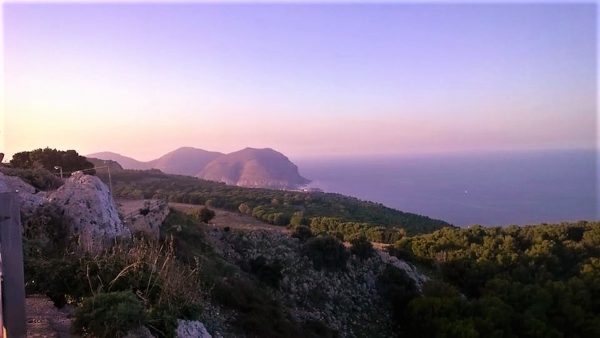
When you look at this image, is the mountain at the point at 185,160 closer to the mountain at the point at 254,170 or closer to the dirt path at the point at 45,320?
the mountain at the point at 254,170

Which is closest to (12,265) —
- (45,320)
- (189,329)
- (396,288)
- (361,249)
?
(45,320)

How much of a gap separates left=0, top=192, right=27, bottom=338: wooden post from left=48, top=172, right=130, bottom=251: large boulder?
13.5 ft

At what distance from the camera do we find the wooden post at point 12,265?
10.4 ft

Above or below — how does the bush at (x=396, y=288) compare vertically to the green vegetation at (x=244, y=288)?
below

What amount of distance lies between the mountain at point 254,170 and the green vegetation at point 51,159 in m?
42.5

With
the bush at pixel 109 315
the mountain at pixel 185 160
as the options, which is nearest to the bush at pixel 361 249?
the bush at pixel 109 315

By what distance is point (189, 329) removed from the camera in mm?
5090

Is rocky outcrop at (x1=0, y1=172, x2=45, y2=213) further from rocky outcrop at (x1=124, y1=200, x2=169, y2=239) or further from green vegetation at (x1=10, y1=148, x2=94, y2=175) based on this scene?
green vegetation at (x1=10, y1=148, x2=94, y2=175)

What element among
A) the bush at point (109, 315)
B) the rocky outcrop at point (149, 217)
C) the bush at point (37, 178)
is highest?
the bush at point (37, 178)

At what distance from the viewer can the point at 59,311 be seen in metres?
5.12

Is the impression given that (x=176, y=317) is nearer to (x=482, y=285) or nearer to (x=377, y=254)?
(x=377, y=254)

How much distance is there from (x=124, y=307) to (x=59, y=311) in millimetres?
Result: 1395

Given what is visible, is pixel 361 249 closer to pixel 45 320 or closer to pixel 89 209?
pixel 89 209

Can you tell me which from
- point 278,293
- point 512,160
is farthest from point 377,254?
point 512,160
